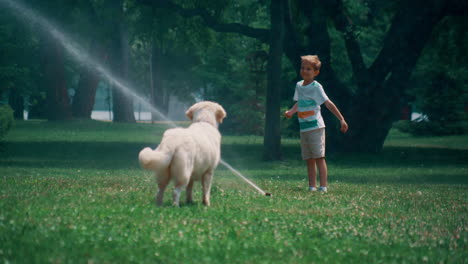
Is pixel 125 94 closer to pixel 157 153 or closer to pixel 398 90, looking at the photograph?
pixel 398 90

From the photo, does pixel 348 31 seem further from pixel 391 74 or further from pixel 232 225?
pixel 232 225

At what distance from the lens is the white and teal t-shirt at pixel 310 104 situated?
1146 centimetres

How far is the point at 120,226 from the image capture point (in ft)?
23.4

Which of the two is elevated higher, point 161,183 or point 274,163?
point 161,183

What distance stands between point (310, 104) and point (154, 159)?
14.9 ft

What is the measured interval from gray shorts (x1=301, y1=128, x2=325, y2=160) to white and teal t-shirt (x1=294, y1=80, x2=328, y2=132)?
0.10 metres

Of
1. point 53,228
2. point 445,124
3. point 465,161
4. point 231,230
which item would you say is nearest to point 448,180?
point 465,161

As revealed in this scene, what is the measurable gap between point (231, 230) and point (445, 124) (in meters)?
40.4

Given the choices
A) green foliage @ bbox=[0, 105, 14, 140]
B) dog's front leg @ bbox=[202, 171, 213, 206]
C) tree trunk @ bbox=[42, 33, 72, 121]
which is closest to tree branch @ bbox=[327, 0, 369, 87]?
green foliage @ bbox=[0, 105, 14, 140]

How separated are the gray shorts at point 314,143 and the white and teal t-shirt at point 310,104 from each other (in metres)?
0.10

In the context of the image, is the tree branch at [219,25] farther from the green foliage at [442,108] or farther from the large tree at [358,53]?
the green foliage at [442,108]

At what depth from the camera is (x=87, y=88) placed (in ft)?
151

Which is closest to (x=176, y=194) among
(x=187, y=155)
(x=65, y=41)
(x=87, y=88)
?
(x=187, y=155)

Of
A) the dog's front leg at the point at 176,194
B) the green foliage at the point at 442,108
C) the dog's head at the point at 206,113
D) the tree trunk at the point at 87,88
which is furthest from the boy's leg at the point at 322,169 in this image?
the tree trunk at the point at 87,88
